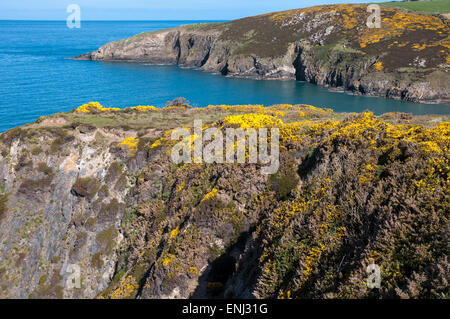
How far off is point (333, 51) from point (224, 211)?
144 metres

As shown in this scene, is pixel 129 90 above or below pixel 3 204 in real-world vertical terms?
above

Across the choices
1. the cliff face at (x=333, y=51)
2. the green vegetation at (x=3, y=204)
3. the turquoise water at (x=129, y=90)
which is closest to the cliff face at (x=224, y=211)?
the green vegetation at (x=3, y=204)

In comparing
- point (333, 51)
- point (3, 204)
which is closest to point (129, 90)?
point (3, 204)

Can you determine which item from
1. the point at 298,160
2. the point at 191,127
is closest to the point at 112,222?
the point at 191,127

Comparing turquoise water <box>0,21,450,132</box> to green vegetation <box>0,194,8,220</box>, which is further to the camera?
turquoise water <box>0,21,450,132</box>

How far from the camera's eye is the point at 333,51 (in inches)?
5605

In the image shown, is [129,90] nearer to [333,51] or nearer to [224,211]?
[333,51]

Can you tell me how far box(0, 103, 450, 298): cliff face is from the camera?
38.4ft

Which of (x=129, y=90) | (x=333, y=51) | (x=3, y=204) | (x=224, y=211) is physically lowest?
(x=3, y=204)

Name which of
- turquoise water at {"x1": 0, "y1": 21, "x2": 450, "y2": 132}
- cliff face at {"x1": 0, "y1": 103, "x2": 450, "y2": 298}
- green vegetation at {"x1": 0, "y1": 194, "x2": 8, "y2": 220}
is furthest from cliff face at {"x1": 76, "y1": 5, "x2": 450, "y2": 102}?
green vegetation at {"x1": 0, "y1": 194, "x2": 8, "y2": 220}

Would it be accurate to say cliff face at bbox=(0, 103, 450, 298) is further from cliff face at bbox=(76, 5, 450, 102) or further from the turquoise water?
cliff face at bbox=(76, 5, 450, 102)

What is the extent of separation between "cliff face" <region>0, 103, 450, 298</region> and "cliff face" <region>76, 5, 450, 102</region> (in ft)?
306

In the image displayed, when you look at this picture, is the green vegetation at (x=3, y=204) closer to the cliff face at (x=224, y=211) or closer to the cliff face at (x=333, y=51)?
the cliff face at (x=224, y=211)
